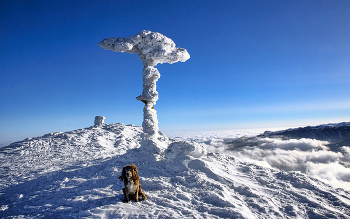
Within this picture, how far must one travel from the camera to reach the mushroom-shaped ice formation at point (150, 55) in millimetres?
11602

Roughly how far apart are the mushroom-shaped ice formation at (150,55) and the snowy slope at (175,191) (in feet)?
6.34

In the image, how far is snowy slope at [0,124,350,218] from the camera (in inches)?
201

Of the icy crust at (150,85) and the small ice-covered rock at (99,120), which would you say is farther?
the small ice-covered rock at (99,120)

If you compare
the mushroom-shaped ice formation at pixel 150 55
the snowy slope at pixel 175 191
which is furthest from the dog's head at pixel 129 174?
the mushroom-shaped ice formation at pixel 150 55

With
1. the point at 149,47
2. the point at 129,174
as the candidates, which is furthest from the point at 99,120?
the point at 129,174

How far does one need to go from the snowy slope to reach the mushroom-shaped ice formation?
1933 millimetres

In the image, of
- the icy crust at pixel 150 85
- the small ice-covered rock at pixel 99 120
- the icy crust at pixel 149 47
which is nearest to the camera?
the icy crust at pixel 149 47

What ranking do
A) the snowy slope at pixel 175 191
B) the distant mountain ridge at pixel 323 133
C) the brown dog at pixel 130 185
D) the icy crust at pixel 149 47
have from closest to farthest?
the snowy slope at pixel 175 191 < the brown dog at pixel 130 185 < the icy crust at pixel 149 47 < the distant mountain ridge at pixel 323 133

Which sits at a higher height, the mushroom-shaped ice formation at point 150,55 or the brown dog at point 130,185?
the mushroom-shaped ice formation at point 150,55

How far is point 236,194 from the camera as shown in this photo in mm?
6496

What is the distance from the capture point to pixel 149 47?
38.7 feet

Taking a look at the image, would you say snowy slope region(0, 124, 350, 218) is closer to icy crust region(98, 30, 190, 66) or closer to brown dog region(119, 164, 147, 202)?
brown dog region(119, 164, 147, 202)

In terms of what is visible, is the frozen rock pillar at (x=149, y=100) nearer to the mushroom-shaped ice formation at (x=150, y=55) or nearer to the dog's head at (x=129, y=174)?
the mushroom-shaped ice formation at (x=150, y=55)

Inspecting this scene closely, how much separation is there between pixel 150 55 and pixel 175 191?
8932mm
